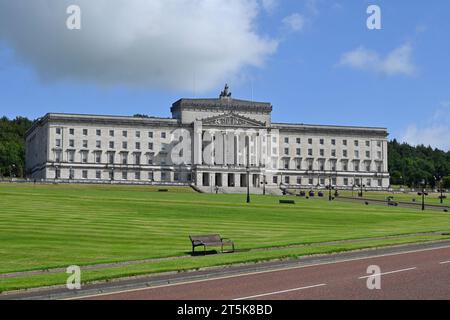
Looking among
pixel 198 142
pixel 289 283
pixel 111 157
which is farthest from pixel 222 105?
pixel 289 283

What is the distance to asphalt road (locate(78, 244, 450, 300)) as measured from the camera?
19.4 metres

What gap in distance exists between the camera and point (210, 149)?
586ft

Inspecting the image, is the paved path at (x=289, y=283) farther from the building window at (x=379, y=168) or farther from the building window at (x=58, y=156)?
the building window at (x=379, y=168)

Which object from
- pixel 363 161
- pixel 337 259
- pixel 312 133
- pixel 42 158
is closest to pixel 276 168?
pixel 312 133

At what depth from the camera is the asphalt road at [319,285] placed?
63.7 feet

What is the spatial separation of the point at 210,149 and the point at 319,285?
158m

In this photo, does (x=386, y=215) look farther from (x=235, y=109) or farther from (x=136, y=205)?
(x=235, y=109)

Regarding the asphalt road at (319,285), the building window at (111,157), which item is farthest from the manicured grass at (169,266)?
the building window at (111,157)

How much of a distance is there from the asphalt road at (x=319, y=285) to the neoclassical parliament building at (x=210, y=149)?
129972 mm

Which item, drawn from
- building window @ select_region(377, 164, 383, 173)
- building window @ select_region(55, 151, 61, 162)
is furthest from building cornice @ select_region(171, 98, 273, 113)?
building window @ select_region(377, 164, 383, 173)

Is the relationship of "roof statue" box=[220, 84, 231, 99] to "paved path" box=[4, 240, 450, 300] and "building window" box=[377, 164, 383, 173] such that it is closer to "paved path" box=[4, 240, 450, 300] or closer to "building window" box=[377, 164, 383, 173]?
"building window" box=[377, 164, 383, 173]

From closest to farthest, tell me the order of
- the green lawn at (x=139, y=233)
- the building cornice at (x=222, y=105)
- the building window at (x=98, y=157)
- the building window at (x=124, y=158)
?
the green lawn at (x=139, y=233) < the building window at (x=98, y=157) < the building window at (x=124, y=158) < the building cornice at (x=222, y=105)

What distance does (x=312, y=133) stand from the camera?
628ft
